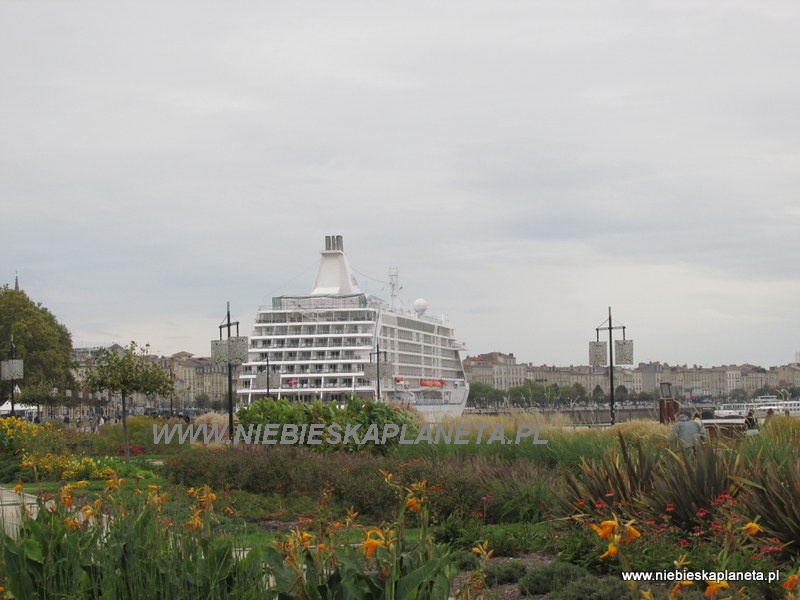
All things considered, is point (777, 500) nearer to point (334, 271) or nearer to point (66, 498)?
point (66, 498)

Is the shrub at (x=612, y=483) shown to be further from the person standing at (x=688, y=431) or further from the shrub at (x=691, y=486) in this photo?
the person standing at (x=688, y=431)

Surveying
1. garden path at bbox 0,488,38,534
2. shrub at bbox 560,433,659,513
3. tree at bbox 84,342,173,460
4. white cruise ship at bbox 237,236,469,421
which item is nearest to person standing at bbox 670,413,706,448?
shrub at bbox 560,433,659,513

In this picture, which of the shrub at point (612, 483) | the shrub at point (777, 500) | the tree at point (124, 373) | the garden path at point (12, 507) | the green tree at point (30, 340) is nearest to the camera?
the garden path at point (12, 507)

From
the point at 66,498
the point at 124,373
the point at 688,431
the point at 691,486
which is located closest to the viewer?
the point at 66,498

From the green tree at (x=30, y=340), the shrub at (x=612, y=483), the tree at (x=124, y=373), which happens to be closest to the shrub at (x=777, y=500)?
the shrub at (x=612, y=483)

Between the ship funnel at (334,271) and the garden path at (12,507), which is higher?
the ship funnel at (334,271)

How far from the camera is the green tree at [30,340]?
64.6 meters

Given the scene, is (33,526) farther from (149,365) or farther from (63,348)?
(63,348)

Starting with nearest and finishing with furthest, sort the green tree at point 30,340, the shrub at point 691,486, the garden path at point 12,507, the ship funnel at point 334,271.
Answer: the garden path at point 12,507, the shrub at point 691,486, the green tree at point 30,340, the ship funnel at point 334,271

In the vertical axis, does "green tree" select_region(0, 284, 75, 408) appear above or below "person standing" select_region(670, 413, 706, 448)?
above

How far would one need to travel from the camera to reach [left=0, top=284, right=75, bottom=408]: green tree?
64.6m

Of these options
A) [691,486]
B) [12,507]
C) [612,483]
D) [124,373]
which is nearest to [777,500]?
[691,486]

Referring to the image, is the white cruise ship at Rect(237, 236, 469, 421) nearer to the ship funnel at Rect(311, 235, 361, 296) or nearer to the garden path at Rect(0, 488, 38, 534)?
the ship funnel at Rect(311, 235, 361, 296)

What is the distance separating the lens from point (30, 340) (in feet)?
218
